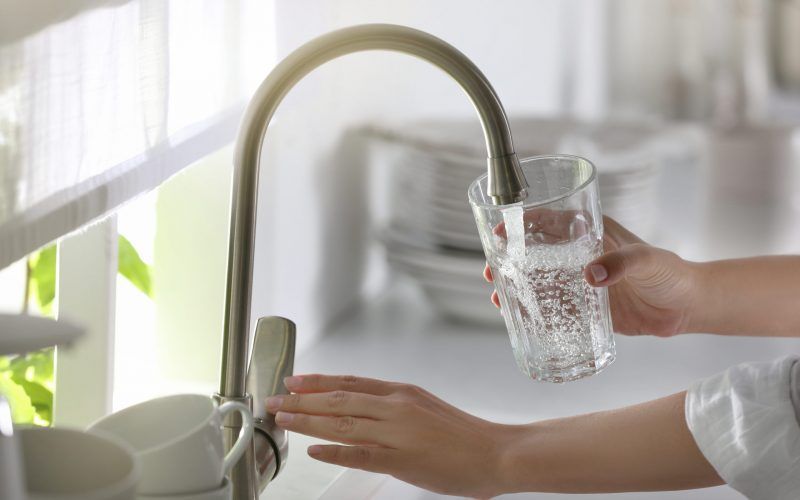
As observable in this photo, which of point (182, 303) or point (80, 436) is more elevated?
point (80, 436)

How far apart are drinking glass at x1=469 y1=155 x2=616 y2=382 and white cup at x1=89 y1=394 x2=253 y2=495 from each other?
0.69 feet

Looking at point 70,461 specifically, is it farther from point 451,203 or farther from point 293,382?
point 451,203

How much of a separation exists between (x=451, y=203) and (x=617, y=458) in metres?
0.58

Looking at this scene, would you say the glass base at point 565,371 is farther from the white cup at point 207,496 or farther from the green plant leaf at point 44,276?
the green plant leaf at point 44,276

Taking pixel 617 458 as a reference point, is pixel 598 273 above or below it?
above

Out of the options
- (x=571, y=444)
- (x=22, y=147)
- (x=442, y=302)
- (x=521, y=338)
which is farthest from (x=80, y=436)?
(x=442, y=302)

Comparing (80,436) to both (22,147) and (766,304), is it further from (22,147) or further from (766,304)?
(766,304)

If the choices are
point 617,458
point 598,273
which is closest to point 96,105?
point 598,273

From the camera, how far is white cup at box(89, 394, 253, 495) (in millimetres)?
658

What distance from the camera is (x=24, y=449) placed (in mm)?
569

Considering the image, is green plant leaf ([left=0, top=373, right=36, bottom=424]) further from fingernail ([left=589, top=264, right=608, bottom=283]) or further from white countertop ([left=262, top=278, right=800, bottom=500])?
fingernail ([left=589, top=264, right=608, bottom=283])

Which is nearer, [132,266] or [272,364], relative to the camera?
[272,364]

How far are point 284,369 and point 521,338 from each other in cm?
19

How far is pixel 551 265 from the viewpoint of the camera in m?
0.80
